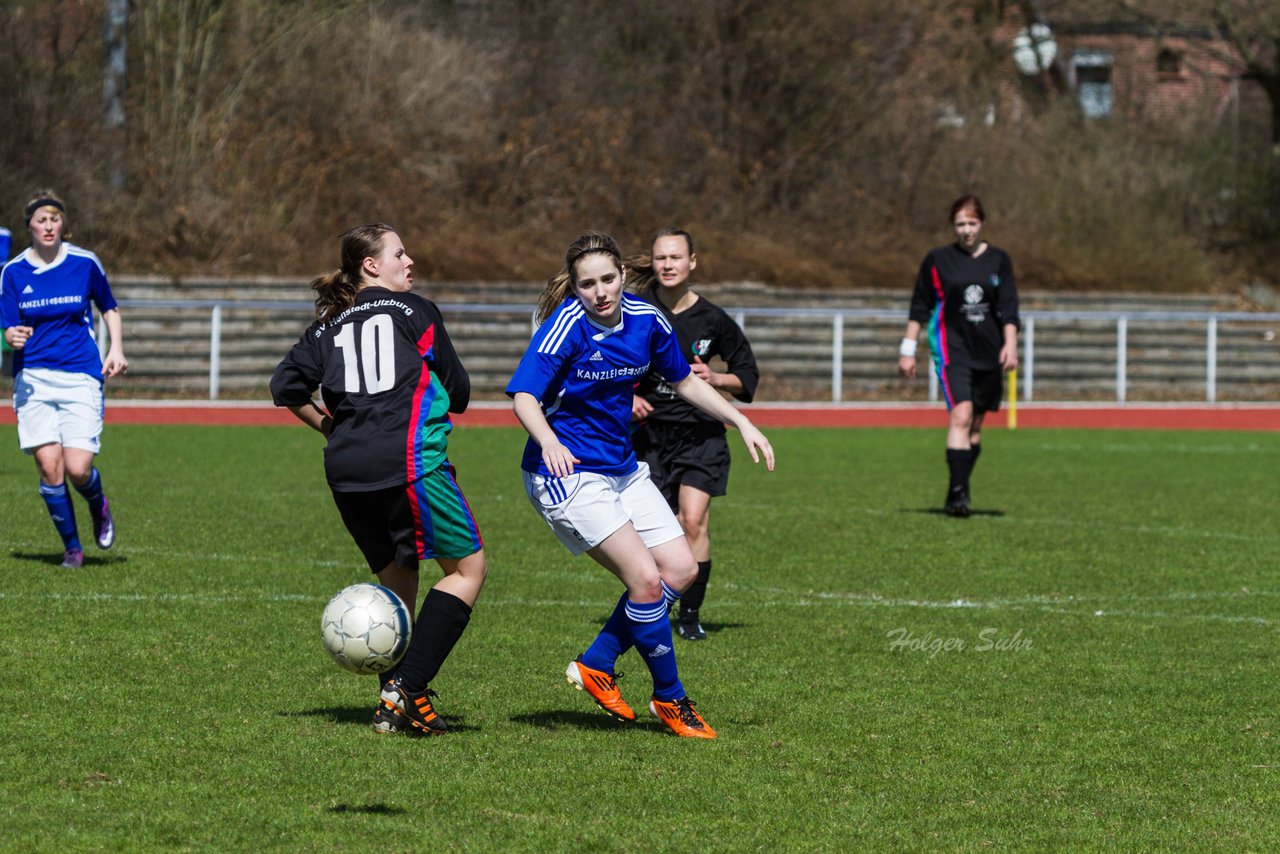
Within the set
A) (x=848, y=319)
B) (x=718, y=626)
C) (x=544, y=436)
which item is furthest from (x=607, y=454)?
(x=848, y=319)

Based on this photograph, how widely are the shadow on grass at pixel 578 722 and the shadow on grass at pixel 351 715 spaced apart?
21 centimetres

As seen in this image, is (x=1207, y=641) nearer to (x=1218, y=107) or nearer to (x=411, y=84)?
(x=411, y=84)

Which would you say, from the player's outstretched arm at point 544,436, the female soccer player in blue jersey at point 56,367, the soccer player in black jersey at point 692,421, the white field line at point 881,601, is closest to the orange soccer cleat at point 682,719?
the player's outstretched arm at point 544,436

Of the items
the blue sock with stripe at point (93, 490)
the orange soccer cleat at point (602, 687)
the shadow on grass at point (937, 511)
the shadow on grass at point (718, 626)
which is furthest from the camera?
the shadow on grass at point (937, 511)

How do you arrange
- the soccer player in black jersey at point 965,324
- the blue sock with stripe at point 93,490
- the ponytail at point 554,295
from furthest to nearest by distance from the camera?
1. the soccer player in black jersey at point 965,324
2. the blue sock with stripe at point 93,490
3. the ponytail at point 554,295

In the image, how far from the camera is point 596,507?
5.78m

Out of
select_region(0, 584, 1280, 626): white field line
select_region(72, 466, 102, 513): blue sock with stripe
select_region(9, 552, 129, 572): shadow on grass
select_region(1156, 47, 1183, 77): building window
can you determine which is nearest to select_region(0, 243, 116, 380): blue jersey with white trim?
select_region(72, 466, 102, 513): blue sock with stripe

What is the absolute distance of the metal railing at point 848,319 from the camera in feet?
76.4

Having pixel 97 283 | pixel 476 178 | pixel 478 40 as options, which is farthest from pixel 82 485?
pixel 478 40

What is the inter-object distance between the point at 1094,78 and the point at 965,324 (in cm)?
3421

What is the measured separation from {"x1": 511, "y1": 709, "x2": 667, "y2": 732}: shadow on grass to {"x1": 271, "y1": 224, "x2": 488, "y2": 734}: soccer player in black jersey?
38 cm

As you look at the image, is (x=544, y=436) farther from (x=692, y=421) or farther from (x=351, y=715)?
(x=692, y=421)

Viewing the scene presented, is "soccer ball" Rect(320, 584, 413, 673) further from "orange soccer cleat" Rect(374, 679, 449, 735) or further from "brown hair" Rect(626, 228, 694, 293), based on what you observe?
"brown hair" Rect(626, 228, 694, 293)

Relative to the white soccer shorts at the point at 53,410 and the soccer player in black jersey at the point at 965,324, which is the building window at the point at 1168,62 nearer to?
the soccer player in black jersey at the point at 965,324
